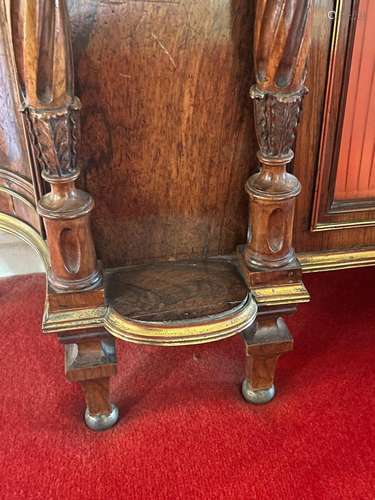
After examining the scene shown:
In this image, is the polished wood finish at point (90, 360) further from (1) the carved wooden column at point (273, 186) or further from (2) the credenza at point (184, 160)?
(1) the carved wooden column at point (273, 186)

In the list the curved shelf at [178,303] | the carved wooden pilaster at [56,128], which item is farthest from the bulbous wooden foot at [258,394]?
the carved wooden pilaster at [56,128]

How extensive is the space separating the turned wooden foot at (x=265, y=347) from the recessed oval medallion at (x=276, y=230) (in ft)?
0.39

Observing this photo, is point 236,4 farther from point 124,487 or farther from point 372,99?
point 124,487

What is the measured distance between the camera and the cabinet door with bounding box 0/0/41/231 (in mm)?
801

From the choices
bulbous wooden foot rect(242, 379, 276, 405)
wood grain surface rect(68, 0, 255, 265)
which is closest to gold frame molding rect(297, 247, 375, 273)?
wood grain surface rect(68, 0, 255, 265)

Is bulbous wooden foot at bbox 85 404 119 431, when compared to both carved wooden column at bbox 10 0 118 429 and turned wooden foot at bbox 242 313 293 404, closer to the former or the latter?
carved wooden column at bbox 10 0 118 429

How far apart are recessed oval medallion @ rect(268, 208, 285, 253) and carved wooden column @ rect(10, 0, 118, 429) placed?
0.84 ft

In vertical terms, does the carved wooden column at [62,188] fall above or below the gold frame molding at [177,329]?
above

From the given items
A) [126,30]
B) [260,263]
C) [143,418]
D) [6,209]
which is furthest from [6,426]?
[126,30]

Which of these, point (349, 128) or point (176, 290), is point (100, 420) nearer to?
point (176, 290)

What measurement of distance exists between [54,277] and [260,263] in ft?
1.00

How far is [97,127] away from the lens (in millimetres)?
765

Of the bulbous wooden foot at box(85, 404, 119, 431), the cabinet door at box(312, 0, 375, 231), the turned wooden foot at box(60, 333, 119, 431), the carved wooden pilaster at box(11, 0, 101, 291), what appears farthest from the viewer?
the bulbous wooden foot at box(85, 404, 119, 431)

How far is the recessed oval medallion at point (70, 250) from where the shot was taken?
0.78 metres
